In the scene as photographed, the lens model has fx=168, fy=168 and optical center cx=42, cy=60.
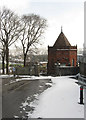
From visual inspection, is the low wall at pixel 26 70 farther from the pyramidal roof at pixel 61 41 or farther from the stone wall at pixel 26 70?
the pyramidal roof at pixel 61 41

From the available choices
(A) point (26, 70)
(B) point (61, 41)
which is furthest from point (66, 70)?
(B) point (61, 41)

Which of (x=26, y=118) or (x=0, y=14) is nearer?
(x=26, y=118)

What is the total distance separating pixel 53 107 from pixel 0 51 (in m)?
30.1

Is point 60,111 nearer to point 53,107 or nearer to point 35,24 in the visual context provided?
point 53,107

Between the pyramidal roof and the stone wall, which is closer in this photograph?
the stone wall

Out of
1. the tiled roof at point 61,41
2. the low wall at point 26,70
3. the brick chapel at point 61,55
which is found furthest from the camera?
the tiled roof at point 61,41

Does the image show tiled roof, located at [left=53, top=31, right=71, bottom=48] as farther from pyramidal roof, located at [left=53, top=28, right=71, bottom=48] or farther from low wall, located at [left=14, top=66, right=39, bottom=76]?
low wall, located at [left=14, top=66, right=39, bottom=76]

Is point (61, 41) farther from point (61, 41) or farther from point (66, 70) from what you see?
point (66, 70)

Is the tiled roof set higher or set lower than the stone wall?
higher

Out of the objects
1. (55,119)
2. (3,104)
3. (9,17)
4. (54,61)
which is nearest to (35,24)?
(9,17)

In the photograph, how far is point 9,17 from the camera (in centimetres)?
3478

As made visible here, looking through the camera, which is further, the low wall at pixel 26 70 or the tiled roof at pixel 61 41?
the tiled roof at pixel 61 41

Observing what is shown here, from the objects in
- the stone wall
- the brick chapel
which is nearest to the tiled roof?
the brick chapel

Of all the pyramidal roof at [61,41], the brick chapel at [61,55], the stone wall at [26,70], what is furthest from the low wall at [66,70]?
the pyramidal roof at [61,41]
